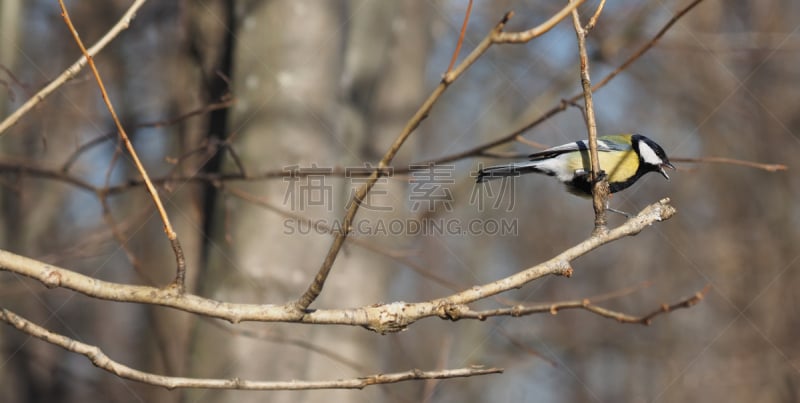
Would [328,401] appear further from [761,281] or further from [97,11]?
[761,281]

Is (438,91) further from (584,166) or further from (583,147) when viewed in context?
(584,166)

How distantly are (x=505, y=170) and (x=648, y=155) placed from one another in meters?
0.80

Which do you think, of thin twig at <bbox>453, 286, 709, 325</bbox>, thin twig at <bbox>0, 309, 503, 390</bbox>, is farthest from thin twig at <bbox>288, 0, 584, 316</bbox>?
thin twig at <bbox>453, 286, 709, 325</bbox>

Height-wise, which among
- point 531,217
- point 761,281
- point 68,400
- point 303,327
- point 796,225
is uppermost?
point 531,217

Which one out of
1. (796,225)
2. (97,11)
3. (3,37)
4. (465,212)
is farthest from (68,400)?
(796,225)

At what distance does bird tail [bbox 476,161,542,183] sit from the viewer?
3.47 m

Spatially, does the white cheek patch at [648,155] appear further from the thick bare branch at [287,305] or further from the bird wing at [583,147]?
the thick bare branch at [287,305]

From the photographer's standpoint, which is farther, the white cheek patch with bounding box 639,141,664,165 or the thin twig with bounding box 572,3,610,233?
the white cheek patch with bounding box 639,141,664,165

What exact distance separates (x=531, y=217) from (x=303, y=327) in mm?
10775

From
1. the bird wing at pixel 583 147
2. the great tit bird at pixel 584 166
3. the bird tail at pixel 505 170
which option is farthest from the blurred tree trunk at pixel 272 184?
the bird wing at pixel 583 147

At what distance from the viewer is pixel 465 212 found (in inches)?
481

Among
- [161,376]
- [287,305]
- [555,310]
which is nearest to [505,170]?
[555,310]

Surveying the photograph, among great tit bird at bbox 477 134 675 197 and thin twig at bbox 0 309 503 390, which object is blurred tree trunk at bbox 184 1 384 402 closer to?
great tit bird at bbox 477 134 675 197

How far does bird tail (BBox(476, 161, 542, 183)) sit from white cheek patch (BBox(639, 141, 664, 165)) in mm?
582
